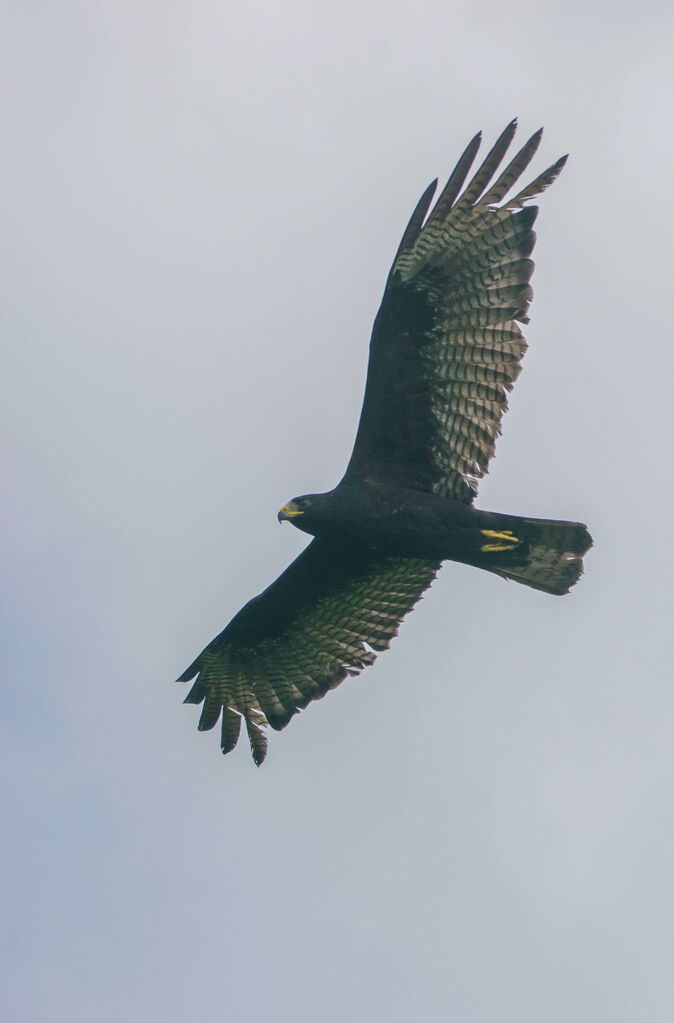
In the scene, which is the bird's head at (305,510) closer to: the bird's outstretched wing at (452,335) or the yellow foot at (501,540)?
the bird's outstretched wing at (452,335)

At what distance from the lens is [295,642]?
48.4 feet

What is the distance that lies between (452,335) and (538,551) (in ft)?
6.07

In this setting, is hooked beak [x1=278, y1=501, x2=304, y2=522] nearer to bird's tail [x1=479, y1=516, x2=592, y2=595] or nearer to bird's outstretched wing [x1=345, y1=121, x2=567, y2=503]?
bird's outstretched wing [x1=345, y1=121, x2=567, y2=503]

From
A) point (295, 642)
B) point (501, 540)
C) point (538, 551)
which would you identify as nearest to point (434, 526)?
point (501, 540)

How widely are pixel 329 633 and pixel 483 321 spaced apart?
11.1ft

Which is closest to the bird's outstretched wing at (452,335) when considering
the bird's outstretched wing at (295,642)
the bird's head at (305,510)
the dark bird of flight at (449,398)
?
the dark bird of flight at (449,398)

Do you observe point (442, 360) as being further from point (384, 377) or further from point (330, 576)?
point (330, 576)

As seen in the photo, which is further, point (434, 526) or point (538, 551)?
point (538, 551)

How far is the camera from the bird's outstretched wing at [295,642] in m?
14.3

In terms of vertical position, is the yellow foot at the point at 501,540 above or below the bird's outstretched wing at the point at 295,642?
below

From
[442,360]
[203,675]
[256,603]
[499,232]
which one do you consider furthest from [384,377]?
[203,675]

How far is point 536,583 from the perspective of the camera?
43.8 feet

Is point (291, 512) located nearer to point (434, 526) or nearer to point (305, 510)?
point (305, 510)

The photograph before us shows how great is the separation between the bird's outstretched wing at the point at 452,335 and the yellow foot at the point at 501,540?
15.2 inches
